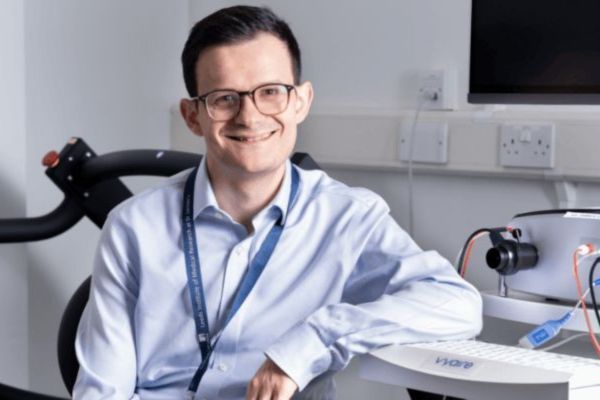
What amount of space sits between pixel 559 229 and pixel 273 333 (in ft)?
1.51

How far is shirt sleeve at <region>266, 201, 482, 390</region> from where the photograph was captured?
1.39 metres

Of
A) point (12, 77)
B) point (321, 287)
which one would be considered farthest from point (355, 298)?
point (12, 77)

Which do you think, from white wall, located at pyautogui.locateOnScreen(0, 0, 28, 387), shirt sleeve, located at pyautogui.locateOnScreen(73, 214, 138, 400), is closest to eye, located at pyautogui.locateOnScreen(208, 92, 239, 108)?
shirt sleeve, located at pyautogui.locateOnScreen(73, 214, 138, 400)

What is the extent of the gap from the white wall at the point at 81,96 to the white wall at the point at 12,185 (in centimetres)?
5

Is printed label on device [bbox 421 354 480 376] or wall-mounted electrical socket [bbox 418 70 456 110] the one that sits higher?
wall-mounted electrical socket [bbox 418 70 456 110]

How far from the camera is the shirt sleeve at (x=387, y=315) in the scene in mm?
1395

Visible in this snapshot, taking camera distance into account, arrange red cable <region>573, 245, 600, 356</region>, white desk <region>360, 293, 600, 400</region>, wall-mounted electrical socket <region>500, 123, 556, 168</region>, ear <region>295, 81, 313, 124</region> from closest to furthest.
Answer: white desk <region>360, 293, 600, 400</region> → red cable <region>573, 245, 600, 356</region> → ear <region>295, 81, 313, 124</region> → wall-mounted electrical socket <region>500, 123, 556, 168</region>

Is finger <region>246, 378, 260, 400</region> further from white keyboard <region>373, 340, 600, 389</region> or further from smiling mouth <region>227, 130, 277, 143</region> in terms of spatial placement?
smiling mouth <region>227, 130, 277, 143</region>

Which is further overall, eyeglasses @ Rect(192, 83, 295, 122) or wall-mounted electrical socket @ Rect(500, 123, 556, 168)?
wall-mounted electrical socket @ Rect(500, 123, 556, 168)

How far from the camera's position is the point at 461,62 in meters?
2.28

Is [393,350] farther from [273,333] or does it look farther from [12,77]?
[12,77]

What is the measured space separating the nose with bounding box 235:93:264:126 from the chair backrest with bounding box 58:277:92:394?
0.57 m

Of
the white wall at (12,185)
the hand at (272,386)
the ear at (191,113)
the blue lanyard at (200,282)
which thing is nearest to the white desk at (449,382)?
the hand at (272,386)

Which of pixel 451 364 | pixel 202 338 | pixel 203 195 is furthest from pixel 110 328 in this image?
pixel 451 364
